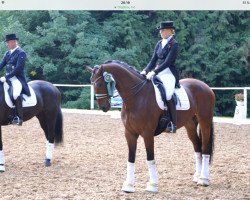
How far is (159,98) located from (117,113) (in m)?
9.05

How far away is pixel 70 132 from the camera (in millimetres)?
12117

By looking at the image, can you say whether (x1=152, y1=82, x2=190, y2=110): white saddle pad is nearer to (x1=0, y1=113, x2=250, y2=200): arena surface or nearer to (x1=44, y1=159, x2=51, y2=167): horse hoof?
(x1=0, y1=113, x2=250, y2=200): arena surface

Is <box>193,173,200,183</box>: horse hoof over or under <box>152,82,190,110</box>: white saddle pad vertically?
under

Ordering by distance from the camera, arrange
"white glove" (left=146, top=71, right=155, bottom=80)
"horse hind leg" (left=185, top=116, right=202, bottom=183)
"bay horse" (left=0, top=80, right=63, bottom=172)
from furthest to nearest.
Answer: "bay horse" (left=0, top=80, right=63, bottom=172) → "horse hind leg" (left=185, top=116, right=202, bottom=183) → "white glove" (left=146, top=71, right=155, bottom=80)

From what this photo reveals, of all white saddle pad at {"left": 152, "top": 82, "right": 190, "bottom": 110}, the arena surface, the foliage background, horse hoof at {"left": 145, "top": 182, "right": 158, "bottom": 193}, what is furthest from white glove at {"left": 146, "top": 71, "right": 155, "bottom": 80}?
the foliage background

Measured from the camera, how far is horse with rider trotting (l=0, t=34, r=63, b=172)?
7824 millimetres

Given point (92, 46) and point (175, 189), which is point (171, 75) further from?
point (92, 46)

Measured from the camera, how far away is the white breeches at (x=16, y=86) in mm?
7804

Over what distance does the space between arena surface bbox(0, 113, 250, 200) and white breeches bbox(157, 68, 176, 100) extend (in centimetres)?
123

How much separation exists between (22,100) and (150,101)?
8.49ft

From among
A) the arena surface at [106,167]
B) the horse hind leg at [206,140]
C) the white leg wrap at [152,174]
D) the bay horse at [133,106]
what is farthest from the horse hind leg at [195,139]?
the white leg wrap at [152,174]

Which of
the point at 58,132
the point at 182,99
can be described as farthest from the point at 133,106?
the point at 58,132

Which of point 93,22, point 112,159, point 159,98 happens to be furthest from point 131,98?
point 93,22

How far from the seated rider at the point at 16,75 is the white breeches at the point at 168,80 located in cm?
249
